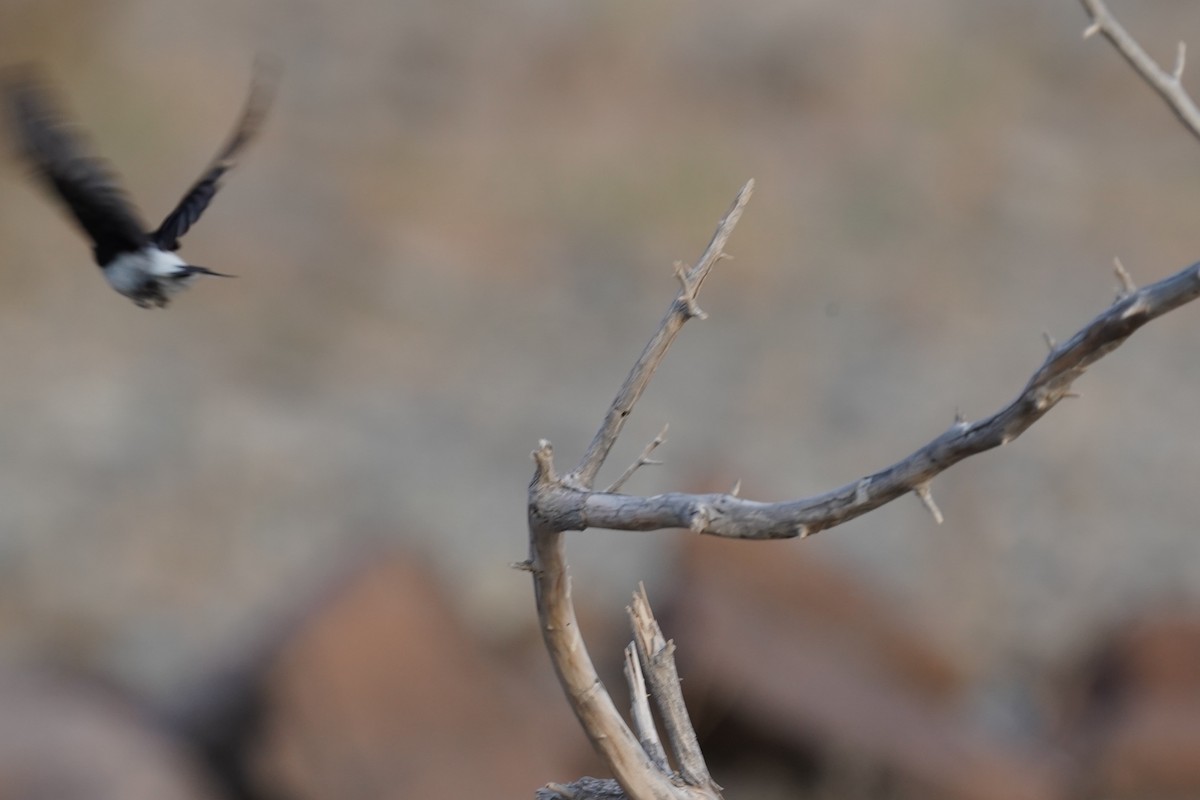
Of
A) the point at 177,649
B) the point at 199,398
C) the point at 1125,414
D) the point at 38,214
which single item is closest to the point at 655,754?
the point at 177,649

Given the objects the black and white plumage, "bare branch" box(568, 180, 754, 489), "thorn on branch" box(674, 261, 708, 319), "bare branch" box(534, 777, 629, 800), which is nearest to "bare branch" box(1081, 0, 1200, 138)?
"bare branch" box(568, 180, 754, 489)

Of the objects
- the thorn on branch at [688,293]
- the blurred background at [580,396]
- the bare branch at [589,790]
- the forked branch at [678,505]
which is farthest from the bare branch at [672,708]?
the blurred background at [580,396]

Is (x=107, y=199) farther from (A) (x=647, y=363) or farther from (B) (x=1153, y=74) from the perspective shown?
(B) (x=1153, y=74)

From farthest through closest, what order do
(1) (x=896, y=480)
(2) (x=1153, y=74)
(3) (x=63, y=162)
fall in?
(3) (x=63, y=162) → (2) (x=1153, y=74) → (1) (x=896, y=480)

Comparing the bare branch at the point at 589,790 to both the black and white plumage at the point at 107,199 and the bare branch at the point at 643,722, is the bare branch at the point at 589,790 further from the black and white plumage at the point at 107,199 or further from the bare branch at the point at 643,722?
the black and white plumage at the point at 107,199

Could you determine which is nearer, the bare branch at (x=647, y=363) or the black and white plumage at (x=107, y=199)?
the bare branch at (x=647, y=363)

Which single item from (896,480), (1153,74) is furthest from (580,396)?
(896,480)
